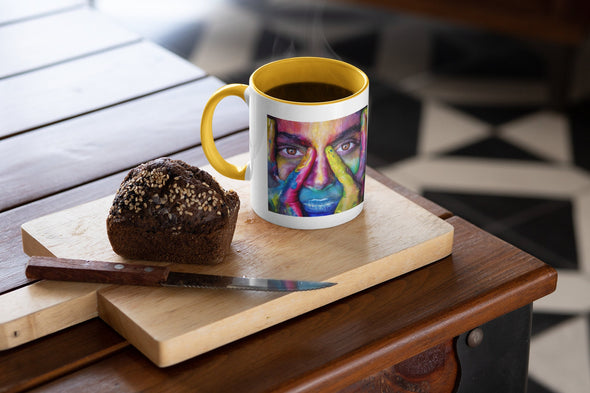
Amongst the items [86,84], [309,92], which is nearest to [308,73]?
[309,92]

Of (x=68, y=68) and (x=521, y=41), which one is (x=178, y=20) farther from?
(x=68, y=68)

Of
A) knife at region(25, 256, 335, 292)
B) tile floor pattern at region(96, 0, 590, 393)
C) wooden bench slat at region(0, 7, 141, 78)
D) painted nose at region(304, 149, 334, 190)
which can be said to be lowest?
tile floor pattern at region(96, 0, 590, 393)

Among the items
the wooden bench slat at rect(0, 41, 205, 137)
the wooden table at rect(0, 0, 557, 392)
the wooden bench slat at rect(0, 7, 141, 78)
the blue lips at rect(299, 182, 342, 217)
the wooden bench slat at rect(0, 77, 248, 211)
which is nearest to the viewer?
the wooden table at rect(0, 0, 557, 392)

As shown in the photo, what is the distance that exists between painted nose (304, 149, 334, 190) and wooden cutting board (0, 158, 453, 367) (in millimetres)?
50

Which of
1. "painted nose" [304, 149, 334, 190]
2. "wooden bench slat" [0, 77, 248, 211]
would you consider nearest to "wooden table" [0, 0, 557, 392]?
"wooden bench slat" [0, 77, 248, 211]

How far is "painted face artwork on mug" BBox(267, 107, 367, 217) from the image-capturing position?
2.47ft

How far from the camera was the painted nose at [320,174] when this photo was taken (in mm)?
759

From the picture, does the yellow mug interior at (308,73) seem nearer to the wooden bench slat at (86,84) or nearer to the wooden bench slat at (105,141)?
the wooden bench slat at (105,141)

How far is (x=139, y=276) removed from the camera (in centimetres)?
71

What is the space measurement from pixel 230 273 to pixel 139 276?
0.26ft

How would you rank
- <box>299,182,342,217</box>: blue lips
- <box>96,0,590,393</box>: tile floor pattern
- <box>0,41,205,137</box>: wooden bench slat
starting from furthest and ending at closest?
<box>96,0,590,393</box>: tile floor pattern
<box>0,41,205,137</box>: wooden bench slat
<box>299,182,342,217</box>: blue lips

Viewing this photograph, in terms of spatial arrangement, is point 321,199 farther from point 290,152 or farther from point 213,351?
point 213,351

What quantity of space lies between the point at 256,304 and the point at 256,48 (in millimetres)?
2187

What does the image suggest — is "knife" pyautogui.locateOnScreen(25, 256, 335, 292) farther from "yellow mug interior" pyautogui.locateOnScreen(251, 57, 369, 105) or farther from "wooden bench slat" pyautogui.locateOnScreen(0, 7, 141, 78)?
"wooden bench slat" pyautogui.locateOnScreen(0, 7, 141, 78)
